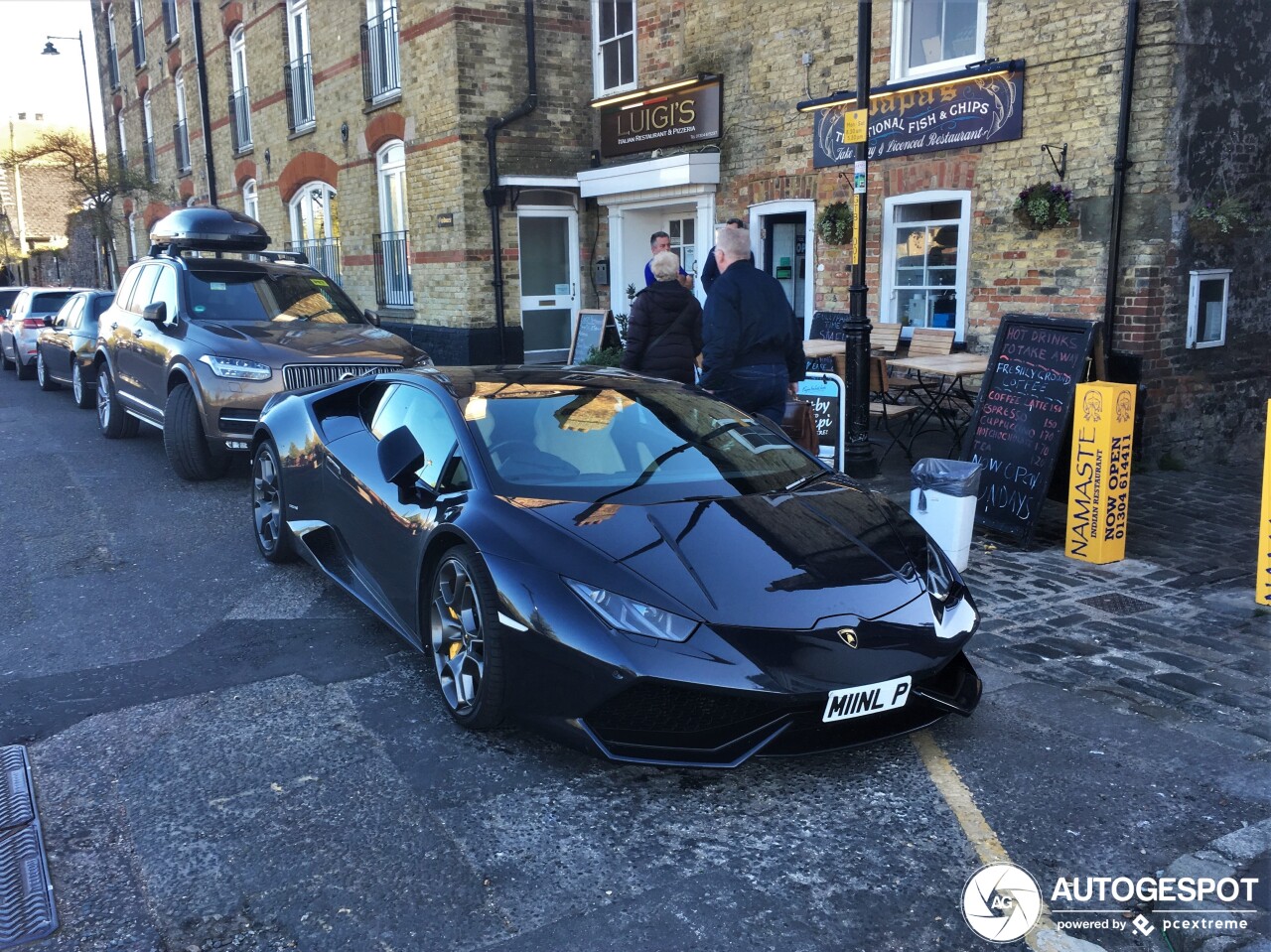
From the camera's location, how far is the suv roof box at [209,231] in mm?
11367

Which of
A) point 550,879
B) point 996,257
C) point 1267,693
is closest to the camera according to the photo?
point 550,879

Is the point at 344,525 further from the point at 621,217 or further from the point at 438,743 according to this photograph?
the point at 621,217

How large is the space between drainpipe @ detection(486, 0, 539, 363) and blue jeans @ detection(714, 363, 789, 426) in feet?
29.3

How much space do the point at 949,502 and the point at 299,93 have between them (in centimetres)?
1719

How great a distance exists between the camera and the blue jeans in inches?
256

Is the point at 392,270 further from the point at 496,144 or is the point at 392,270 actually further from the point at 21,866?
the point at 21,866

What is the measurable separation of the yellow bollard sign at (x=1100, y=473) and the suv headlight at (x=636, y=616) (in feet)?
12.8

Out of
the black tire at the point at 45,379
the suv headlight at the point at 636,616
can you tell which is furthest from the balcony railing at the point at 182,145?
the suv headlight at the point at 636,616

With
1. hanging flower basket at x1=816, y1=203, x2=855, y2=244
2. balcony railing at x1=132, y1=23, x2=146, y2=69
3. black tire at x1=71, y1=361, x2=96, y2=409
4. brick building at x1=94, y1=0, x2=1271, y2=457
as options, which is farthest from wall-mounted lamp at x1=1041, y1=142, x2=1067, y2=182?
balcony railing at x1=132, y1=23, x2=146, y2=69

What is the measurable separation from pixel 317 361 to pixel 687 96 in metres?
6.76

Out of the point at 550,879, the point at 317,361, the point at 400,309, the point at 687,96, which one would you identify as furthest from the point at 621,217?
the point at 550,879

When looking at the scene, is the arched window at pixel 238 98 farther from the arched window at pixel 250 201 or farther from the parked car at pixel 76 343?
the parked car at pixel 76 343

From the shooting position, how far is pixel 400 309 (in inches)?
659

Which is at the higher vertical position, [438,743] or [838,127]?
[838,127]
